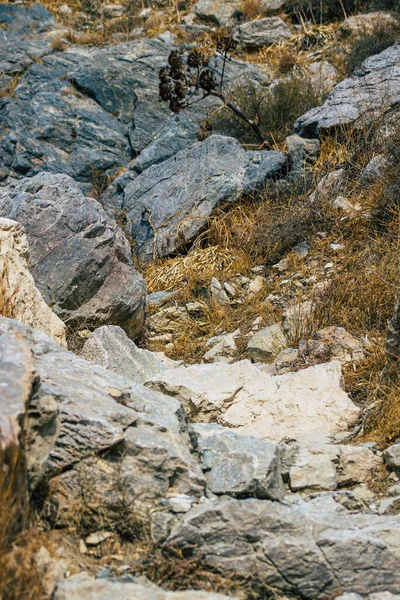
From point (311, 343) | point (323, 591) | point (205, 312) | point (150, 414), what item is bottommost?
point (205, 312)

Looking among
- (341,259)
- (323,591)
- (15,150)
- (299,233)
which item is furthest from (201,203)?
(323,591)

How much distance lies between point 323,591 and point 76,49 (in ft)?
35.6

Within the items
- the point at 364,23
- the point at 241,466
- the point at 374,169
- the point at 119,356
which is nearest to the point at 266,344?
the point at 119,356

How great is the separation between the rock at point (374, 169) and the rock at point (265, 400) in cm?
339

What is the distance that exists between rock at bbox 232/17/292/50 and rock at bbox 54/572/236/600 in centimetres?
1117

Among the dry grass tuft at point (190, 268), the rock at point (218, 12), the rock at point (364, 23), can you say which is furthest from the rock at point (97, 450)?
the rock at point (218, 12)

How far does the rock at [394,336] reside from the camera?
438 centimetres

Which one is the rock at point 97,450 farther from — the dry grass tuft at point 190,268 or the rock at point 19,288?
the dry grass tuft at point 190,268

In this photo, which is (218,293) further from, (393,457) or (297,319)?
(393,457)

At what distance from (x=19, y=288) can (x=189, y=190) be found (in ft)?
12.1

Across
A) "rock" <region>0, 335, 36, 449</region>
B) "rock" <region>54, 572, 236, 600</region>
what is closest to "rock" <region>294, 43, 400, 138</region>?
"rock" <region>0, 335, 36, 449</region>

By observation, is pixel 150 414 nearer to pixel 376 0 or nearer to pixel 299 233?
pixel 299 233

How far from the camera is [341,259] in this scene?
22.8ft

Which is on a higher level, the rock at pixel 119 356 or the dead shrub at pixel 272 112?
the rock at pixel 119 356
